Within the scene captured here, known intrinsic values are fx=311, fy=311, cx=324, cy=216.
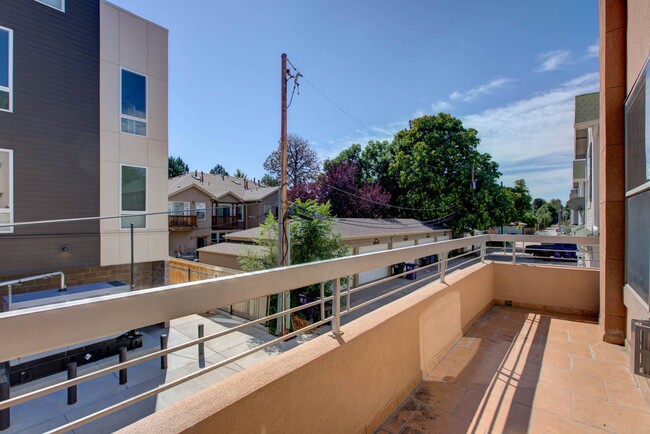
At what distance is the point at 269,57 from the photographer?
10.1 metres

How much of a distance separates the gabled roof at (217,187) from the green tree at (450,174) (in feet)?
35.5

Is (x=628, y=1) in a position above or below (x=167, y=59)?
below

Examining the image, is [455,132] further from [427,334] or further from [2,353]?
[2,353]

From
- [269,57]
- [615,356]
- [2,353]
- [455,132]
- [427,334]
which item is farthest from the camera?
[455,132]

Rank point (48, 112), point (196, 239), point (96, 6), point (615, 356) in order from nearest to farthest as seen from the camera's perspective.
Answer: point (615, 356) → point (48, 112) → point (96, 6) → point (196, 239)

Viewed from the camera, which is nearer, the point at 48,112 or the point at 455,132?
the point at 48,112

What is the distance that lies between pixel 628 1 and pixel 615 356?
4.21 m

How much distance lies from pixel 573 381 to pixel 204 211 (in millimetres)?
23605

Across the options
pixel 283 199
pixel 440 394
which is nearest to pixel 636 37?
pixel 440 394

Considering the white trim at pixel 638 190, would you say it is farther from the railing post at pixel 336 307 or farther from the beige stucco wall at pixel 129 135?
the beige stucco wall at pixel 129 135

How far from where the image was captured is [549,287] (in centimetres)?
550

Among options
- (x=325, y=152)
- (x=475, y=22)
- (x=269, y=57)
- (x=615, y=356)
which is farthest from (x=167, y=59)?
(x=325, y=152)

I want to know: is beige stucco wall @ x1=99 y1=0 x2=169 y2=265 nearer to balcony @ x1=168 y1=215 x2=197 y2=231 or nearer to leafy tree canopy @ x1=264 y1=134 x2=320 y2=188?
balcony @ x1=168 y1=215 x2=197 y2=231

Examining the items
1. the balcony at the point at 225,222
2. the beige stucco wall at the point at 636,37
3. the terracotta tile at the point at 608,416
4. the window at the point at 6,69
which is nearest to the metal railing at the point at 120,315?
the terracotta tile at the point at 608,416
